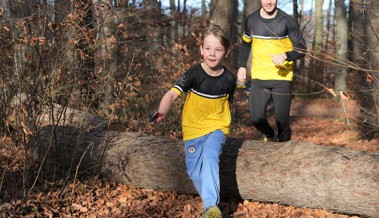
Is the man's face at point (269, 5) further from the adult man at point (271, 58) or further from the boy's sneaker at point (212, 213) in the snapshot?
the boy's sneaker at point (212, 213)

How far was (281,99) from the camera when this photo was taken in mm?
5145

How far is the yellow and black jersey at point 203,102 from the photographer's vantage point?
13.2 feet

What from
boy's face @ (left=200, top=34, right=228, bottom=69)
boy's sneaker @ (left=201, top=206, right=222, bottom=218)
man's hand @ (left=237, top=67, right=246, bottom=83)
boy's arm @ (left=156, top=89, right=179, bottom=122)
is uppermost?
boy's face @ (left=200, top=34, right=228, bottom=69)

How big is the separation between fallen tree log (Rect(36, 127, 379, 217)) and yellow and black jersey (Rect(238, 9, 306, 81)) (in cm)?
97

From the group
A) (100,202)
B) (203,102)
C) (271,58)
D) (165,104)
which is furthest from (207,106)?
(100,202)

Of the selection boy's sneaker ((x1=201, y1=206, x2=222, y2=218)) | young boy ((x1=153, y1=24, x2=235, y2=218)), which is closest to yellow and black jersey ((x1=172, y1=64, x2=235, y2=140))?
young boy ((x1=153, y1=24, x2=235, y2=218))

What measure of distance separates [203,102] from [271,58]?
141 centimetres

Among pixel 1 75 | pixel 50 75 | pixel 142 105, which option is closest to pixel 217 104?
pixel 50 75

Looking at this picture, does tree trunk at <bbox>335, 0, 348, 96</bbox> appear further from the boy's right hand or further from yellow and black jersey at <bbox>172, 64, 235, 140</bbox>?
the boy's right hand

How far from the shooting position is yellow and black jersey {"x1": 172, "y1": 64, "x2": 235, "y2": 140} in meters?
4.02

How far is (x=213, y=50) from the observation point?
393 cm

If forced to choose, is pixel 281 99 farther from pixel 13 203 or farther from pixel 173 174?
pixel 13 203

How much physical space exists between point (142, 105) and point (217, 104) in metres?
4.17

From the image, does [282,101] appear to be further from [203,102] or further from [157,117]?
[157,117]
